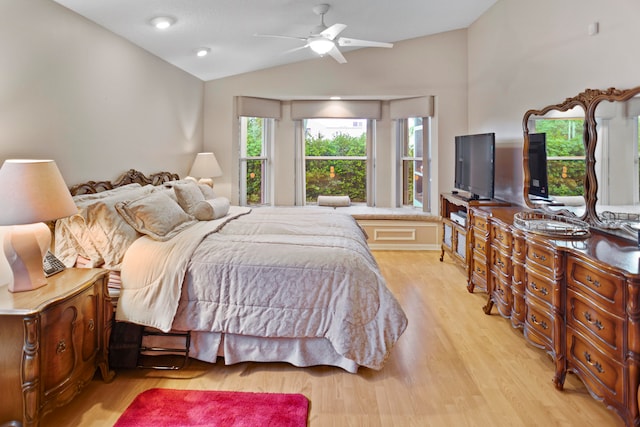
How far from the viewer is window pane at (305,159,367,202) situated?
21.4ft

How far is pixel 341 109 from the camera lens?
614cm

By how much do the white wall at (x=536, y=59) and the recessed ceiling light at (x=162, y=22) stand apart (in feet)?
10.6

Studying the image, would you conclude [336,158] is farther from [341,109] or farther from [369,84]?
Answer: [369,84]

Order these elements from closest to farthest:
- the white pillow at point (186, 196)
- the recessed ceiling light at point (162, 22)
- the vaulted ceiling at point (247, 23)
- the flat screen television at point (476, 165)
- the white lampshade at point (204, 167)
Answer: the vaulted ceiling at point (247, 23) < the recessed ceiling light at point (162, 22) < the white pillow at point (186, 196) < the flat screen television at point (476, 165) < the white lampshade at point (204, 167)

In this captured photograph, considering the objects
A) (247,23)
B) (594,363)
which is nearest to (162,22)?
(247,23)

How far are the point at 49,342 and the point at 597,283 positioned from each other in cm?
265

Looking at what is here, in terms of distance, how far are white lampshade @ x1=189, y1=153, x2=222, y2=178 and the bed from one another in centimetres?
238

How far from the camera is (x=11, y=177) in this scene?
1.98 meters

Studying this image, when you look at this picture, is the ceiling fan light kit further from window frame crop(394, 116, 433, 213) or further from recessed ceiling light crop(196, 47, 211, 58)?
window frame crop(394, 116, 433, 213)

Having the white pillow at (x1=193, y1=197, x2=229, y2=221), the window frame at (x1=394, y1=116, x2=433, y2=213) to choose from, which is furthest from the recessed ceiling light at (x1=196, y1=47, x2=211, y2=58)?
the window frame at (x1=394, y1=116, x2=433, y2=213)

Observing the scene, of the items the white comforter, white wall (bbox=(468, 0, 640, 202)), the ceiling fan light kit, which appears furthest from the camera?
the ceiling fan light kit

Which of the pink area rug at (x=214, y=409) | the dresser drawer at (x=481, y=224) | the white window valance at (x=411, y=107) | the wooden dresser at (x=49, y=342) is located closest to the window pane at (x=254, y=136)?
the white window valance at (x=411, y=107)

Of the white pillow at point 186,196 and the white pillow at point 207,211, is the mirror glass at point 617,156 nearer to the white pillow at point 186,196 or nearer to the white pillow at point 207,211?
the white pillow at point 207,211

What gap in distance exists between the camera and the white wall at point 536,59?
2658 millimetres
